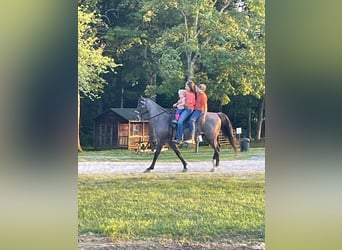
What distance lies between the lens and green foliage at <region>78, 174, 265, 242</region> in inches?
162

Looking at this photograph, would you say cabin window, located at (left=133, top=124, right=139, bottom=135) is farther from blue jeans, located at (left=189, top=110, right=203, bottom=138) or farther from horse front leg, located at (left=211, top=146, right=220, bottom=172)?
horse front leg, located at (left=211, top=146, right=220, bottom=172)

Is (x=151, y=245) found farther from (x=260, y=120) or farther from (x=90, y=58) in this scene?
(x=90, y=58)

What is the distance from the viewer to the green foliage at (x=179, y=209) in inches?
162

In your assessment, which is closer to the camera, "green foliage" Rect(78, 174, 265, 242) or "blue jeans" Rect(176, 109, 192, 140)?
"green foliage" Rect(78, 174, 265, 242)

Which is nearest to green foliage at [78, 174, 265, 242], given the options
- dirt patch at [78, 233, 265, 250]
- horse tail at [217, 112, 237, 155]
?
dirt patch at [78, 233, 265, 250]

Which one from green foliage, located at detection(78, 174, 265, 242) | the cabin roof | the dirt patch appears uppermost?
the cabin roof

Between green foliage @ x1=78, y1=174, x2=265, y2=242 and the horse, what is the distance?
179 mm

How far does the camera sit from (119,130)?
4262 millimetres

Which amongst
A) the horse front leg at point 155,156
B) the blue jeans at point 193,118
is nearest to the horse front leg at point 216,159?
the blue jeans at point 193,118

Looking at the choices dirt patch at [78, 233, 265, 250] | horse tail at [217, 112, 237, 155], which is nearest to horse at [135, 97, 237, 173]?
horse tail at [217, 112, 237, 155]

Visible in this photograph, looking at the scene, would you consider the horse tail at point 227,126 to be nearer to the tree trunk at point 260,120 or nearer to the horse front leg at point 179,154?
the tree trunk at point 260,120

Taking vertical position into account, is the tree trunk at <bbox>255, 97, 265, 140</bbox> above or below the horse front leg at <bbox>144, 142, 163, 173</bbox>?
above
